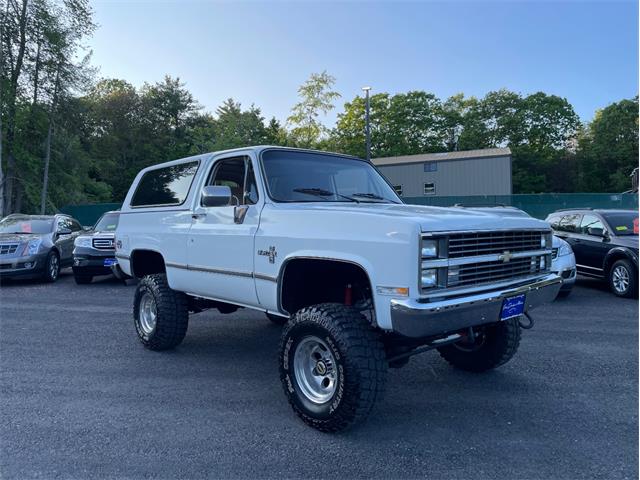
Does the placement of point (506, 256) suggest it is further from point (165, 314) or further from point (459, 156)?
point (459, 156)

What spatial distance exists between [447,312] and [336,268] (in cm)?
102

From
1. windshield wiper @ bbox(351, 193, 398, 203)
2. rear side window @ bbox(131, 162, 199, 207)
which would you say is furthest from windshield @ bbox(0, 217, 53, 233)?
windshield wiper @ bbox(351, 193, 398, 203)

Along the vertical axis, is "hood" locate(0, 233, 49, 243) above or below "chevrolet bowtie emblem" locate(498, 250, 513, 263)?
below

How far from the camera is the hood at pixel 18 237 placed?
36.1 ft

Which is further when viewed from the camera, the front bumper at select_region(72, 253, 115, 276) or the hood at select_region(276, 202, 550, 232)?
the front bumper at select_region(72, 253, 115, 276)

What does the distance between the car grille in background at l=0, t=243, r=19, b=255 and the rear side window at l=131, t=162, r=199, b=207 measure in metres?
6.65

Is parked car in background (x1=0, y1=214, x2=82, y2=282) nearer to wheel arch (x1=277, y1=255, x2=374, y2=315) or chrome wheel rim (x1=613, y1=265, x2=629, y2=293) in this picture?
wheel arch (x1=277, y1=255, x2=374, y2=315)

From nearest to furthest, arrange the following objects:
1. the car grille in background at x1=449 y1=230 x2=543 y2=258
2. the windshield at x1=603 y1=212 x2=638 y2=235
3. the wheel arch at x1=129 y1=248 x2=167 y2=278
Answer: the car grille in background at x1=449 y1=230 x2=543 y2=258 → the wheel arch at x1=129 y1=248 x2=167 y2=278 → the windshield at x1=603 y1=212 x2=638 y2=235

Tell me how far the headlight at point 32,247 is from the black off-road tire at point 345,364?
32.0ft

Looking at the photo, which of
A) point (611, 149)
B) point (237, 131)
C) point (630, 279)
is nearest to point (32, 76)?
point (237, 131)

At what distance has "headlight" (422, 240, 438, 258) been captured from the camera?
3.08 metres

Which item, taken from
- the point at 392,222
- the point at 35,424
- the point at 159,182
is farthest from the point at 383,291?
the point at 159,182

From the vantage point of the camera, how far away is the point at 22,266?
35.6 ft

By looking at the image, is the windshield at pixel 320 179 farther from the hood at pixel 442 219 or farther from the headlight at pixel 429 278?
the headlight at pixel 429 278
